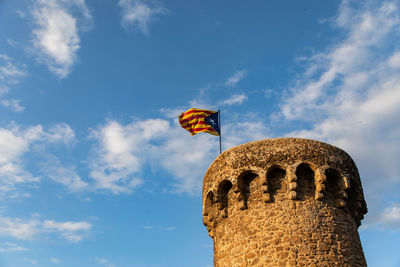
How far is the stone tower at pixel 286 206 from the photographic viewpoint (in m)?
9.74

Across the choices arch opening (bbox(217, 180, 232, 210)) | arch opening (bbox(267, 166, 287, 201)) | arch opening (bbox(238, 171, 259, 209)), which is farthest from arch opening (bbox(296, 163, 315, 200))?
arch opening (bbox(217, 180, 232, 210))

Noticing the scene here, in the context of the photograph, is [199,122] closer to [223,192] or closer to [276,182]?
[223,192]


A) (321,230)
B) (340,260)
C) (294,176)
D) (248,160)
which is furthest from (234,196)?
(340,260)

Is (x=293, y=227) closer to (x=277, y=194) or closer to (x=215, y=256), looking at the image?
(x=277, y=194)

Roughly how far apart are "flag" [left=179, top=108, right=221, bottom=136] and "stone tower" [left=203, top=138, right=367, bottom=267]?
3.33 metres

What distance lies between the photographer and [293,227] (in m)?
9.90

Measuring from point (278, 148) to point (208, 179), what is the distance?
283cm

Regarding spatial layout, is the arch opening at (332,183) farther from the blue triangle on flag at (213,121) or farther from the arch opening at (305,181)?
the blue triangle on flag at (213,121)

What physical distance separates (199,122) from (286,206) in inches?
246

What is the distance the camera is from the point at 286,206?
10.3 metres

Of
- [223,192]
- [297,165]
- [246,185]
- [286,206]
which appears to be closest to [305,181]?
[297,165]

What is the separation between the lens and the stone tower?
974cm

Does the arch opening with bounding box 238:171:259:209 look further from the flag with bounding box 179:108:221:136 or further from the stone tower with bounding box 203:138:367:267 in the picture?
the flag with bounding box 179:108:221:136

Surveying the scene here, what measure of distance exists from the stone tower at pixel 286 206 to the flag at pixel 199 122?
333 centimetres
